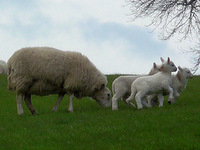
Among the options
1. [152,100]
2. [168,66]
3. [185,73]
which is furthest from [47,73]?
[185,73]

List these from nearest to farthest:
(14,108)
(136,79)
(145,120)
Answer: (145,120)
(136,79)
(14,108)

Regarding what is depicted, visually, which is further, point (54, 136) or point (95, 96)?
point (95, 96)

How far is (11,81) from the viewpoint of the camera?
41.6 feet

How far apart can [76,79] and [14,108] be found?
471 cm

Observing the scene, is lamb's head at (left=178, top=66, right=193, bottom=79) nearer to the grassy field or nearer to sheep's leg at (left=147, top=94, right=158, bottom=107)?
sheep's leg at (left=147, top=94, right=158, bottom=107)

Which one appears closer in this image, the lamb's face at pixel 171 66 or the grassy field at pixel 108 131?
the grassy field at pixel 108 131

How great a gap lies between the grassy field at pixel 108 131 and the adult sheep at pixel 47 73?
1110 millimetres

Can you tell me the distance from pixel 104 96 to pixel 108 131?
5042 mm

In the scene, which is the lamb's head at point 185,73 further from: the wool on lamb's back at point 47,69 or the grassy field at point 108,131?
the wool on lamb's back at point 47,69

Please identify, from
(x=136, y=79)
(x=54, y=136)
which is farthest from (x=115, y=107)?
(x=54, y=136)

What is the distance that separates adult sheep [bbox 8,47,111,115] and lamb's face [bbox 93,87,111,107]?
0.52m

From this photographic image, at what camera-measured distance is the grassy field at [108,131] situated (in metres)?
7.90

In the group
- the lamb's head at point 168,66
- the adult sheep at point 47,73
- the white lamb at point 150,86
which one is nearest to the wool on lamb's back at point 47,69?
Answer: the adult sheep at point 47,73

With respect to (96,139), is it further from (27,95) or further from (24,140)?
(27,95)
